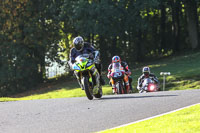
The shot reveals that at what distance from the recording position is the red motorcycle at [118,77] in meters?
17.3

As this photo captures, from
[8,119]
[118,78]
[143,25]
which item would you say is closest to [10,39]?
[143,25]

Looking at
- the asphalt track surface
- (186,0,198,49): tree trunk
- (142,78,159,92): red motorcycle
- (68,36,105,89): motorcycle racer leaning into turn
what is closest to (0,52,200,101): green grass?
(186,0,198,49): tree trunk

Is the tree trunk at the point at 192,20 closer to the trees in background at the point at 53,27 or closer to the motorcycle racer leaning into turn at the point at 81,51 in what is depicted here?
the trees in background at the point at 53,27

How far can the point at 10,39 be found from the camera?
38.5 meters

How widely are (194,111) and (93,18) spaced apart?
88.8ft

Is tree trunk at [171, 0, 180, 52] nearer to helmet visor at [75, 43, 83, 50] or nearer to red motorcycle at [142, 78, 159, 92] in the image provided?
red motorcycle at [142, 78, 159, 92]

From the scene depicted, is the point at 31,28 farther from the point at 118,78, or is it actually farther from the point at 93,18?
the point at 118,78

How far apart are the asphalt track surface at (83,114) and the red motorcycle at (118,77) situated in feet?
16.5

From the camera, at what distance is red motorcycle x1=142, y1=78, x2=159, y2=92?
19047mm

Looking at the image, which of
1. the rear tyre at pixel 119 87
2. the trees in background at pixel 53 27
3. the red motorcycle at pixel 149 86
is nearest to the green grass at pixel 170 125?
the rear tyre at pixel 119 87

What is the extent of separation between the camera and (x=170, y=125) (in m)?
7.63

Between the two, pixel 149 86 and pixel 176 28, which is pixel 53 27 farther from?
pixel 149 86

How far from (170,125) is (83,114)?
9.27ft

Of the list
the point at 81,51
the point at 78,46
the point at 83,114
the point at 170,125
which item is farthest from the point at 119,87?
the point at 170,125
